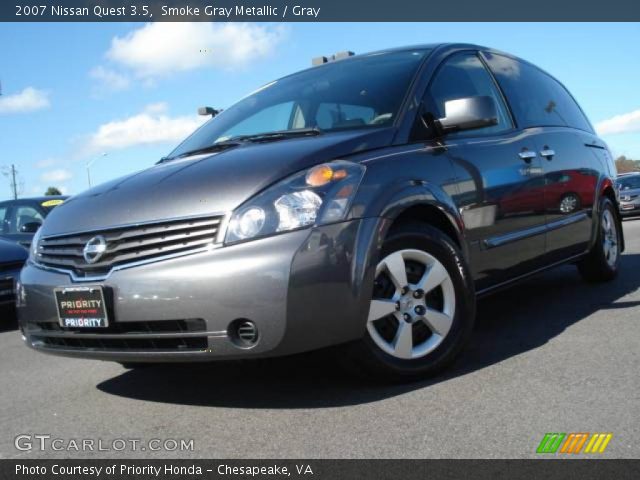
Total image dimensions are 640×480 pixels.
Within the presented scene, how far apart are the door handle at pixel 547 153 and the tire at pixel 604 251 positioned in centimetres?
111

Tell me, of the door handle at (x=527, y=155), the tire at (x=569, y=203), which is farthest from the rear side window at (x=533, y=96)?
the tire at (x=569, y=203)

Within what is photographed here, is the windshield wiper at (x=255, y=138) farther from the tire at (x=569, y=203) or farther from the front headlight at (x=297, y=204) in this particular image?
the tire at (x=569, y=203)

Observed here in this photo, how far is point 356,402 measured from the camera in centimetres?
302

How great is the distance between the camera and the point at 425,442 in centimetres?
251

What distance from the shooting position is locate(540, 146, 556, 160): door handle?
4730mm

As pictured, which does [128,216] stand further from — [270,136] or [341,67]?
[341,67]

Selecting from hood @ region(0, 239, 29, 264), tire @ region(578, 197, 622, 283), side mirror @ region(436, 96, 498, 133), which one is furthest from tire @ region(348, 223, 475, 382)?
hood @ region(0, 239, 29, 264)

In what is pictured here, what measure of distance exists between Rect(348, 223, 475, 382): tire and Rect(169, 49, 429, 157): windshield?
721mm

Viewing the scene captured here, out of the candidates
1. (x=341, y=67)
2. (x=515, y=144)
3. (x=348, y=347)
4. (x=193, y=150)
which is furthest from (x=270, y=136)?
(x=515, y=144)

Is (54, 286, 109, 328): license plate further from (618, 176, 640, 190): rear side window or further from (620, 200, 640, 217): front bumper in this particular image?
(618, 176, 640, 190): rear side window

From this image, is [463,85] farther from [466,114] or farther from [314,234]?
[314,234]

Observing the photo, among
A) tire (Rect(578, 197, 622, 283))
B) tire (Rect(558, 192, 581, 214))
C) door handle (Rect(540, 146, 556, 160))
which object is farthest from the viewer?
tire (Rect(578, 197, 622, 283))

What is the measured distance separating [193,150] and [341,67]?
3.57 ft

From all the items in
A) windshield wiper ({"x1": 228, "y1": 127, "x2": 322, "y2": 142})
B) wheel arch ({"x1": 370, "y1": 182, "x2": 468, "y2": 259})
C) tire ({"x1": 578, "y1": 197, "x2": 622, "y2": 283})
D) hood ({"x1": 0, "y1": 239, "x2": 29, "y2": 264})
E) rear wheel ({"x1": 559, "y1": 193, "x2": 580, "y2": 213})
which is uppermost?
windshield wiper ({"x1": 228, "y1": 127, "x2": 322, "y2": 142})
